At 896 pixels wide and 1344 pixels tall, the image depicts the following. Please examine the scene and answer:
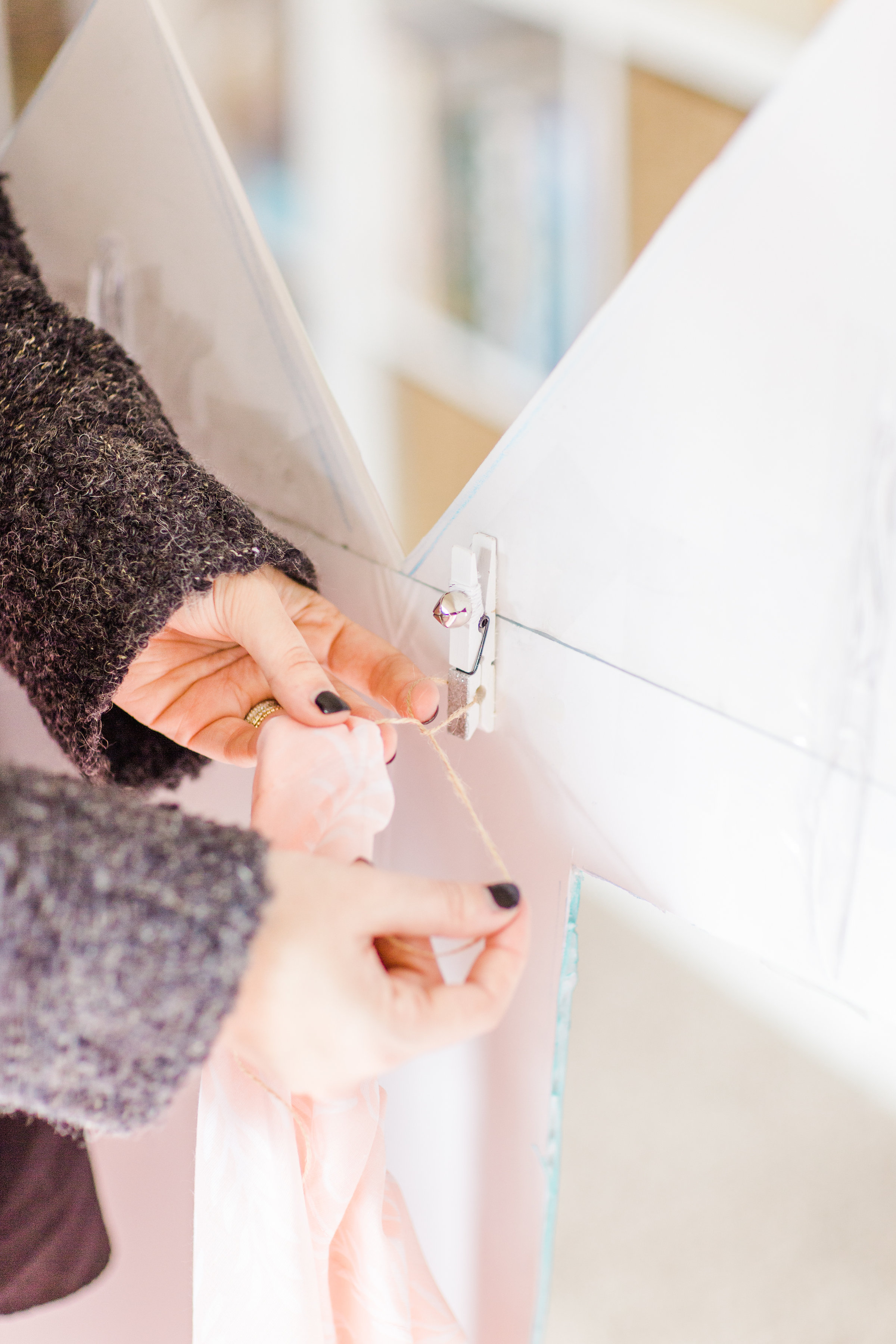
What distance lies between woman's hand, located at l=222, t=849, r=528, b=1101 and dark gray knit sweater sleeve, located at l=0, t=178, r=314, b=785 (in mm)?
201

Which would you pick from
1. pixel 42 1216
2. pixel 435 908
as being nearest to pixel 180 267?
pixel 435 908

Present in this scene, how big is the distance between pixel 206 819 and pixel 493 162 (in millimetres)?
324

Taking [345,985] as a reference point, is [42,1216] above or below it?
below

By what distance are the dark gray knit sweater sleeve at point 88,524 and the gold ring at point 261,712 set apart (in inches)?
3.0

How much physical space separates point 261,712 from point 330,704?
11 centimetres

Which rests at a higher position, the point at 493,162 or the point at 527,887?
the point at 493,162

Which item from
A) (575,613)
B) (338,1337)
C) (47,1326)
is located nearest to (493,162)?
(575,613)

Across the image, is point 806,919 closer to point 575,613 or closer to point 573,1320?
point 575,613

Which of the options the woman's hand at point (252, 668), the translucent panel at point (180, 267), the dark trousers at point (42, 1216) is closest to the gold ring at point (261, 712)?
the woman's hand at point (252, 668)

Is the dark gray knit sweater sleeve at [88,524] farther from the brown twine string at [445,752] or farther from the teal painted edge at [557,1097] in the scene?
the teal painted edge at [557,1097]

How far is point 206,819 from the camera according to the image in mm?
416

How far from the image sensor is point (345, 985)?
40 cm

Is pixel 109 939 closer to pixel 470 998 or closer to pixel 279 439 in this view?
pixel 470 998

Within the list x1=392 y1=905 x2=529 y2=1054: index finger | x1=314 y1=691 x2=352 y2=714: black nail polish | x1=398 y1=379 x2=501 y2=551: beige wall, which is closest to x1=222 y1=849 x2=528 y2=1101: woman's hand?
x1=392 y1=905 x2=529 y2=1054: index finger
